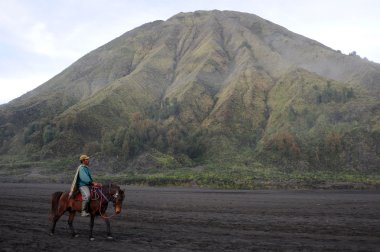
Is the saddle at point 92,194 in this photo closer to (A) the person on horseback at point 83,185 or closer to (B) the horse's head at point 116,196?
(A) the person on horseback at point 83,185

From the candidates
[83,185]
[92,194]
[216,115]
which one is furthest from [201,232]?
[216,115]

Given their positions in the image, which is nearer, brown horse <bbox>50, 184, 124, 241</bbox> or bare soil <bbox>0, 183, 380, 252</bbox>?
bare soil <bbox>0, 183, 380, 252</bbox>

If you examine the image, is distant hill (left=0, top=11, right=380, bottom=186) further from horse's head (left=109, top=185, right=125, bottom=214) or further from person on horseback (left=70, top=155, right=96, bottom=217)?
horse's head (left=109, top=185, right=125, bottom=214)

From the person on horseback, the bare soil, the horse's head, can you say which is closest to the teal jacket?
the person on horseback

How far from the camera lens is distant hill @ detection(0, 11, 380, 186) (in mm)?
98819

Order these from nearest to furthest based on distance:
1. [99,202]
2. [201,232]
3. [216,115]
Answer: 1. [99,202]
2. [201,232]
3. [216,115]

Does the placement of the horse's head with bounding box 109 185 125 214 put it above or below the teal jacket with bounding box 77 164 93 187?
below

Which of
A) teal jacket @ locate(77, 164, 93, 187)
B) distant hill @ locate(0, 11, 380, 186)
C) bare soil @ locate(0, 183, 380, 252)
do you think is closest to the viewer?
bare soil @ locate(0, 183, 380, 252)

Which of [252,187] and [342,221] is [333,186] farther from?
[342,221]

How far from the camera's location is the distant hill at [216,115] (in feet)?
324

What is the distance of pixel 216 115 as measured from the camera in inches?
5079

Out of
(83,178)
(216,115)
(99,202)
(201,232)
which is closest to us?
(99,202)

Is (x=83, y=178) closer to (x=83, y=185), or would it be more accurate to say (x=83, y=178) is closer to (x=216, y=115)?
(x=83, y=185)

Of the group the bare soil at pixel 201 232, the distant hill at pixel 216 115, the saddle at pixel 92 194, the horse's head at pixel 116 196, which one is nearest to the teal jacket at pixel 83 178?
the saddle at pixel 92 194
